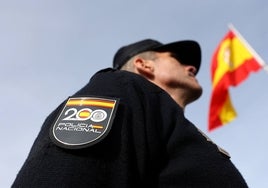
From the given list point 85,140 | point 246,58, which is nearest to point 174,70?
point 85,140

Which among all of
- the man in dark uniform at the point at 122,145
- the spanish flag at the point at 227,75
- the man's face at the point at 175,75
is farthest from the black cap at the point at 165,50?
the spanish flag at the point at 227,75

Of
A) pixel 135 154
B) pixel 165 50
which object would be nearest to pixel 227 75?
pixel 165 50

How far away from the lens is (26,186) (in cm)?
122

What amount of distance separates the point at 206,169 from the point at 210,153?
93mm

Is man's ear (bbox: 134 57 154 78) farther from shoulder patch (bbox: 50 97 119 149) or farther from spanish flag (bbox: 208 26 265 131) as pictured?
spanish flag (bbox: 208 26 265 131)

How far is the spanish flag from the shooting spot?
24.4ft

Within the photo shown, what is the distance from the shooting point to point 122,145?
1.33m

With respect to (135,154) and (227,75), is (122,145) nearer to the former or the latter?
(135,154)

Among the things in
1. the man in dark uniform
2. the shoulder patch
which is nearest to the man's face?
the man in dark uniform

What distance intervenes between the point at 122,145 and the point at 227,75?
21.0 ft

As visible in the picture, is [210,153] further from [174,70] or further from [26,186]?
[174,70]

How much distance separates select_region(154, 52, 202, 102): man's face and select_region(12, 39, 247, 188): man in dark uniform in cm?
100

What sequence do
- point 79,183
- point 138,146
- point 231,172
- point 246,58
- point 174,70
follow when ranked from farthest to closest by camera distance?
point 246,58 < point 174,70 < point 231,172 < point 138,146 < point 79,183

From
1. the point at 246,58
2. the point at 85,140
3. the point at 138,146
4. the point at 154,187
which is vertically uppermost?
the point at 85,140
